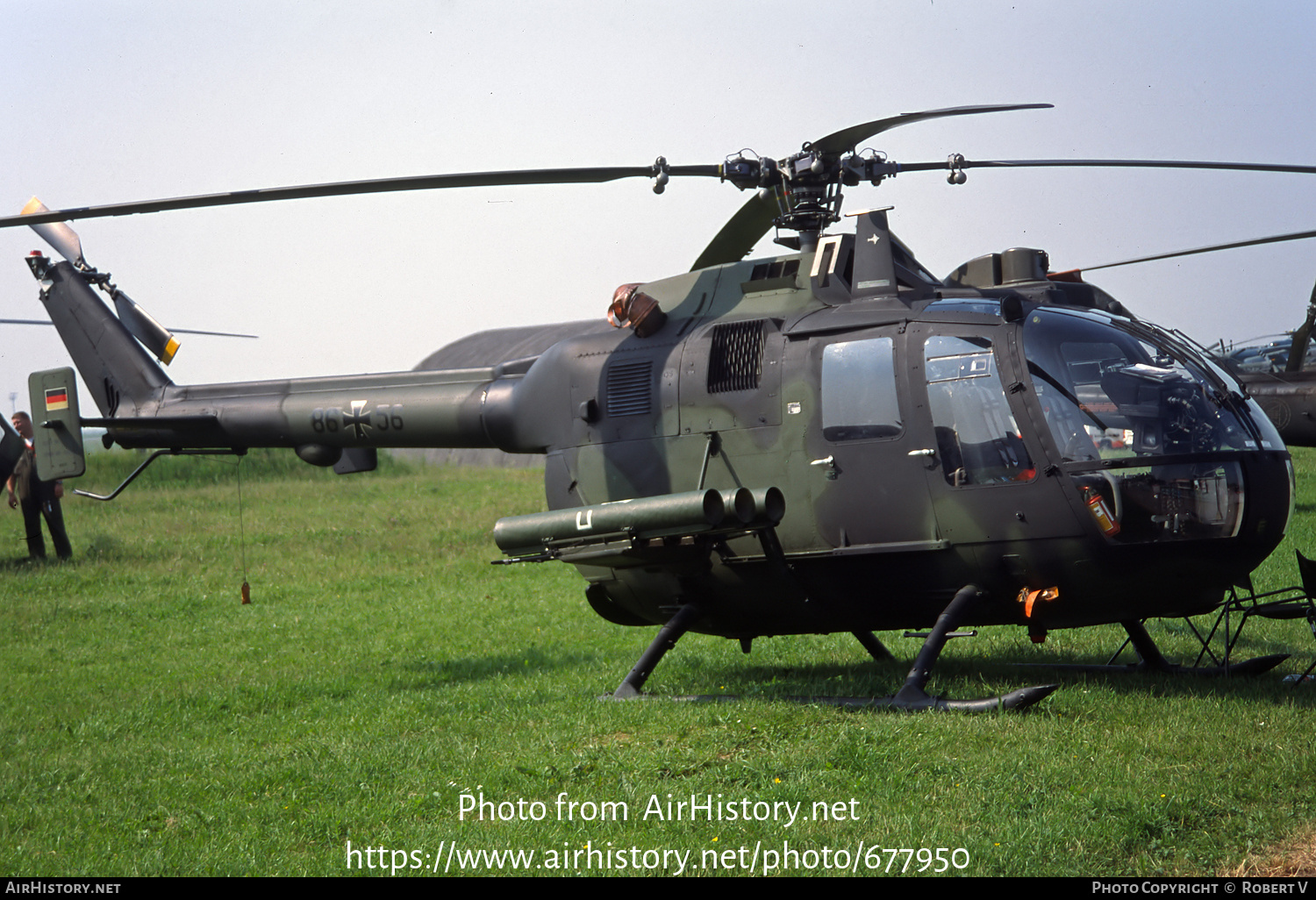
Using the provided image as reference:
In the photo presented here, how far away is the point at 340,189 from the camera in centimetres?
706

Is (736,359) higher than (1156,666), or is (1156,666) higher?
(736,359)

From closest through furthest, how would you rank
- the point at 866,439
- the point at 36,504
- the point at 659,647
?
the point at 866,439
the point at 659,647
the point at 36,504

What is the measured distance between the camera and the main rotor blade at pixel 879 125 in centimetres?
643

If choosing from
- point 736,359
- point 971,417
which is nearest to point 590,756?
point 736,359

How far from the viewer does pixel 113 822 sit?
6.15m

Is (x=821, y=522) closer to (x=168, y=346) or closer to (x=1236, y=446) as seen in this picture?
(x=1236, y=446)

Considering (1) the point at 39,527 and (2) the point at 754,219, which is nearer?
(2) the point at 754,219

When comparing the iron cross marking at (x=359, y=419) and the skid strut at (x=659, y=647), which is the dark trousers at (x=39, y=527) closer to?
the iron cross marking at (x=359, y=419)

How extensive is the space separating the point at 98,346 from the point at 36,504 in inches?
300

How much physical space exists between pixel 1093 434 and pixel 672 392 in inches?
118

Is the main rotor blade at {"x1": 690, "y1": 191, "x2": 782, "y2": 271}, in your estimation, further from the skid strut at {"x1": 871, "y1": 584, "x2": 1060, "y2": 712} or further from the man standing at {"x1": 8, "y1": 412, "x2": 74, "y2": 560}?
the man standing at {"x1": 8, "y1": 412, "x2": 74, "y2": 560}

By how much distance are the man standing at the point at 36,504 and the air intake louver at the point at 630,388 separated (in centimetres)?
A: 1354

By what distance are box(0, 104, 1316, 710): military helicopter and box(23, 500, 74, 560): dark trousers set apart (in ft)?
39.5

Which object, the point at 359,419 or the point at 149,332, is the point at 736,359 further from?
the point at 149,332
